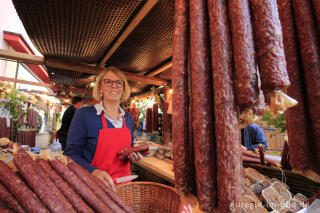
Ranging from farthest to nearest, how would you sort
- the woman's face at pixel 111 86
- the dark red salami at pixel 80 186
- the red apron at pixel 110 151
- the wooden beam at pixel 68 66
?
the wooden beam at pixel 68 66 < the woman's face at pixel 111 86 < the red apron at pixel 110 151 < the dark red salami at pixel 80 186

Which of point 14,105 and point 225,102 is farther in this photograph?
point 14,105

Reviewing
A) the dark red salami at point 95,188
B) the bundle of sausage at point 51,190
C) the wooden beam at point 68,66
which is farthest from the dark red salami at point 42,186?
the wooden beam at point 68,66

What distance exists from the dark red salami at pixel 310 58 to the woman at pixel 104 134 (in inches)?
75.6

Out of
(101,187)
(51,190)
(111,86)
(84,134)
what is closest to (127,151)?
(84,134)

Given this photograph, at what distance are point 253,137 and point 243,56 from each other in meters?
4.38

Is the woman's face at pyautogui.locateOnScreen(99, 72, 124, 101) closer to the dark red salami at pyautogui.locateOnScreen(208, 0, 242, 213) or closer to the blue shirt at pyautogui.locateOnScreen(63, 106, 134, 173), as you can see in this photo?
the blue shirt at pyautogui.locateOnScreen(63, 106, 134, 173)

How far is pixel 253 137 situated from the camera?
4.27 meters

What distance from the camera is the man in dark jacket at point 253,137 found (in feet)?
13.7

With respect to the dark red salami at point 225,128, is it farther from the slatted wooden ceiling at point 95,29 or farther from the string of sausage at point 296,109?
the slatted wooden ceiling at point 95,29

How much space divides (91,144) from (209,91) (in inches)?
78.1

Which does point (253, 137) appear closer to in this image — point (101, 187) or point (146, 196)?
point (146, 196)

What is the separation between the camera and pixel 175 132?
0.75 meters

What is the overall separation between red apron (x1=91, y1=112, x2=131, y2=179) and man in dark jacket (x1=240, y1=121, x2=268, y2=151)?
3.28 m

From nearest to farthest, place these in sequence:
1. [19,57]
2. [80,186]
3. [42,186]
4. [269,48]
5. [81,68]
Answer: [269,48], [42,186], [80,186], [19,57], [81,68]
